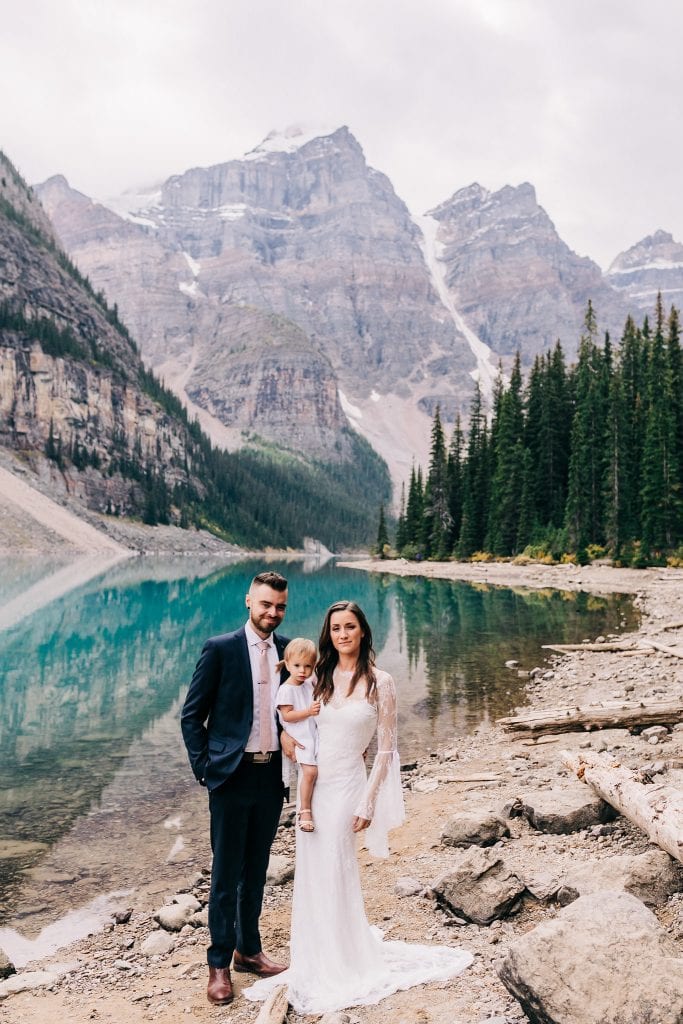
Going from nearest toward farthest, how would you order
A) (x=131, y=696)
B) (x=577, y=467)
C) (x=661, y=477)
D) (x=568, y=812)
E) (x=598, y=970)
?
(x=598, y=970) < (x=568, y=812) < (x=131, y=696) < (x=661, y=477) < (x=577, y=467)

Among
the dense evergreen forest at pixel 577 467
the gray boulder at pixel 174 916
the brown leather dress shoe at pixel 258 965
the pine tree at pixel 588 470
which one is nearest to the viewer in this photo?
the brown leather dress shoe at pixel 258 965

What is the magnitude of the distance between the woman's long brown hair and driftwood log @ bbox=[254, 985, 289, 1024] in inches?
78.4

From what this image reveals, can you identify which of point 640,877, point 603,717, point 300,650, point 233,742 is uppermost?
point 300,650

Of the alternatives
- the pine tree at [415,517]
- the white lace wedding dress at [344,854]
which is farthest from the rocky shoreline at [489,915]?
the pine tree at [415,517]

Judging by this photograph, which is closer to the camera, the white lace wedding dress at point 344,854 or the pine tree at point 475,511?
the white lace wedding dress at point 344,854

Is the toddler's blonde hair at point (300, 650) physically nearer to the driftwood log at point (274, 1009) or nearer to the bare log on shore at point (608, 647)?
the driftwood log at point (274, 1009)

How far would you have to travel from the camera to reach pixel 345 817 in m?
5.20

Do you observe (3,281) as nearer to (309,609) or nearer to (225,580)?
(225,580)

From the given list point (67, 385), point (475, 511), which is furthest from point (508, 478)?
point (67, 385)

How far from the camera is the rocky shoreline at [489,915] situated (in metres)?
3.98

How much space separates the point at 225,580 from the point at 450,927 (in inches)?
2392

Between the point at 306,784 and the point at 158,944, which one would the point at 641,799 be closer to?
the point at 306,784

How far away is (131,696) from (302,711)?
1525cm

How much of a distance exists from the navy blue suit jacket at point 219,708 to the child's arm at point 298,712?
0.37m
